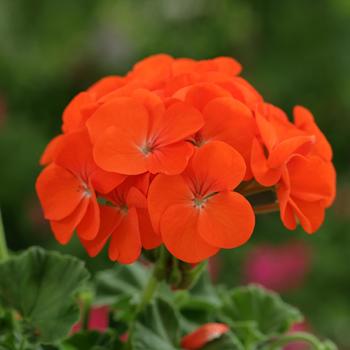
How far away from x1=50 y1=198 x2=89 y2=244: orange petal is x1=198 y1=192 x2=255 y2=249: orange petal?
0.11m

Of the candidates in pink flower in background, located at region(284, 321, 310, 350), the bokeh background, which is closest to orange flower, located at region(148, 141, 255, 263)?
pink flower in background, located at region(284, 321, 310, 350)

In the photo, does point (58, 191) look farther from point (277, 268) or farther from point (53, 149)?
point (277, 268)

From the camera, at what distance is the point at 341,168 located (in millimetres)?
2438

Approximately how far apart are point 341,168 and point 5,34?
1.19 meters

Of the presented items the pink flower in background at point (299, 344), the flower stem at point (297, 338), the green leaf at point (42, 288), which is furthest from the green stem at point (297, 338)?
the pink flower in background at point (299, 344)

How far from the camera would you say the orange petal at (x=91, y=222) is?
2.11ft

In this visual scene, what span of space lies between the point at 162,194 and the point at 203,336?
7.2 inches

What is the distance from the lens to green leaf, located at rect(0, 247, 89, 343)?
0.72 m

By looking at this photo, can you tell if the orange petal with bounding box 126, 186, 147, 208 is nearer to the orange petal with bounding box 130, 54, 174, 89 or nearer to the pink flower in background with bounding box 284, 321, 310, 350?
the orange petal with bounding box 130, 54, 174, 89

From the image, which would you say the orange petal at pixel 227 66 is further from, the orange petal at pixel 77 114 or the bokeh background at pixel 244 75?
the bokeh background at pixel 244 75

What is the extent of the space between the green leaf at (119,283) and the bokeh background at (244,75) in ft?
3.66

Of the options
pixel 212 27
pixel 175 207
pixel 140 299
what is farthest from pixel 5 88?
pixel 175 207

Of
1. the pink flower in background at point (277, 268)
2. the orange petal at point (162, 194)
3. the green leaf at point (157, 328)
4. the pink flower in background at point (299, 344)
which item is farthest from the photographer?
the pink flower in background at point (277, 268)

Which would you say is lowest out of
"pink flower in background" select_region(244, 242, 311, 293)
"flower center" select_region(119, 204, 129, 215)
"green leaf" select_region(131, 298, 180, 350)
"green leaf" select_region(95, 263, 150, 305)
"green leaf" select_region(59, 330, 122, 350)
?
"pink flower in background" select_region(244, 242, 311, 293)
